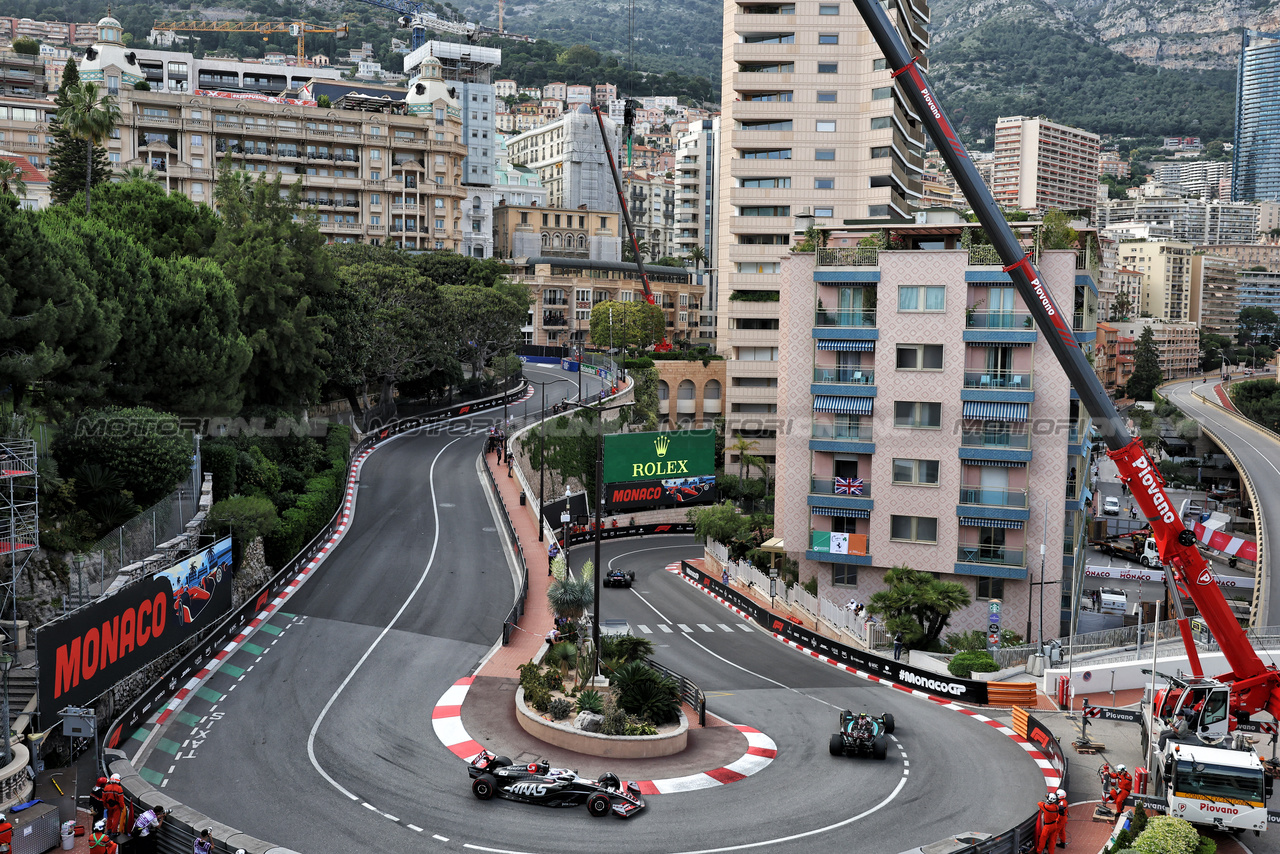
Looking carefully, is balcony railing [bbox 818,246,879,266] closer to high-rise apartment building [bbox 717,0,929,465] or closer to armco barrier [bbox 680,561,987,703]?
armco barrier [bbox 680,561,987,703]

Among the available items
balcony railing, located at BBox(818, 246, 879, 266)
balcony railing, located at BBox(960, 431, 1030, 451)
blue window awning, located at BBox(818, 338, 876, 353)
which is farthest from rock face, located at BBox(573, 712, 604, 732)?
balcony railing, located at BBox(818, 246, 879, 266)

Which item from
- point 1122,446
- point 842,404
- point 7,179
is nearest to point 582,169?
point 7,179

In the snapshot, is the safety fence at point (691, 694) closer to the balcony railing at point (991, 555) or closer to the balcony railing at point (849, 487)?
the balcony railing at point (849, 487)

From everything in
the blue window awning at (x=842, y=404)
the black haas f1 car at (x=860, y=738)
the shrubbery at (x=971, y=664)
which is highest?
the blue window awning at (x=842, y=404)

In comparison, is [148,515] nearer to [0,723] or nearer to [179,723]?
[179,723]

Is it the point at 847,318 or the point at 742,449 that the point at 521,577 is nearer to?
the point at 847,318

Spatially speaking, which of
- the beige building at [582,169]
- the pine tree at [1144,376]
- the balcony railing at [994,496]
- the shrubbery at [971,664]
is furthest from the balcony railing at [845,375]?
the beige building at [582,169]
